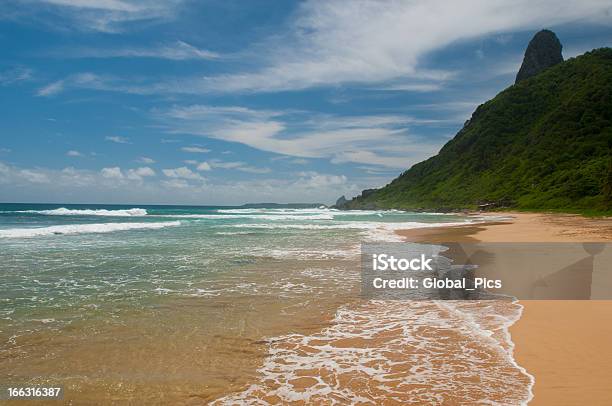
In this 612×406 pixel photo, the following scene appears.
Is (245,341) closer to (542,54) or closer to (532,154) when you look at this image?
(532,154)

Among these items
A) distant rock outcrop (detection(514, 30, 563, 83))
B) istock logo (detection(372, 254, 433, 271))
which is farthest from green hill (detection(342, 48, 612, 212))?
istock logo (detection(372, 254, 433, 271))

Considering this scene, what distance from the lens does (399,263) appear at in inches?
698

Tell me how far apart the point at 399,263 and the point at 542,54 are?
18527cm

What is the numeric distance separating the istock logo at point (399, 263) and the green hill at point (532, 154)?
43.8 m

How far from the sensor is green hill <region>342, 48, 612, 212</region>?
235 feet

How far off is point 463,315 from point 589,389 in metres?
4.09

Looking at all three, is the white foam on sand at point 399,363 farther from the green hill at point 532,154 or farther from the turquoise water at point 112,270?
the green hill at point 532,154

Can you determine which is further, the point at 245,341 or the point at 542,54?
the point at 542,54

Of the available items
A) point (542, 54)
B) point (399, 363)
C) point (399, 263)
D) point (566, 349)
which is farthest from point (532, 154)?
point (399, 363)

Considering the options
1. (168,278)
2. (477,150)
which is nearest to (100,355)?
(168,278)

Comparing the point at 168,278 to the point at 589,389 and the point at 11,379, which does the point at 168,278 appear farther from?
the point at 589,389

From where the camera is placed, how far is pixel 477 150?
135 m

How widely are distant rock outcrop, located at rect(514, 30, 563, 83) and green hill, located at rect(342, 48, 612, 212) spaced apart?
2390 centimetres

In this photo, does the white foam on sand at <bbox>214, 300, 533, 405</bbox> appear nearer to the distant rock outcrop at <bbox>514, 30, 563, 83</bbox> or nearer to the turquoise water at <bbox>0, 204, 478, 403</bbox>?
the turquoise water at <bbox>0, 204, 478, 403</bbox>
